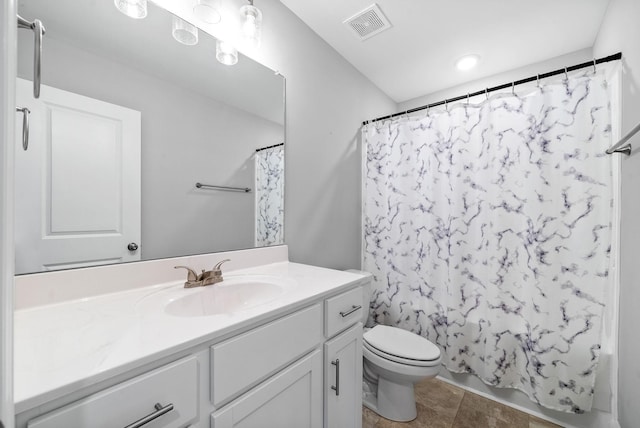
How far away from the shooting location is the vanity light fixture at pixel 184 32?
Result: 109 centimetres

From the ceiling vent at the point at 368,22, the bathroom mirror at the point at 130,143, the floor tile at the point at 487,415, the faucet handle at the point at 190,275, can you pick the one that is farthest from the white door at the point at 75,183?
the floor tile at the point at 487,415

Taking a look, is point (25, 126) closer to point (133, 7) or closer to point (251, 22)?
point (133, 7)

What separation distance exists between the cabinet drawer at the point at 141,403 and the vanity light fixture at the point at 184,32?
1235 mm

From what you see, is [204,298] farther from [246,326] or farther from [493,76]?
[493,76]

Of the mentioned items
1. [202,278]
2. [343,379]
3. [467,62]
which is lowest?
[343,379]

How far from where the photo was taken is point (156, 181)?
1045mm

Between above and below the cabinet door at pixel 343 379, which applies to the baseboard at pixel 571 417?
below

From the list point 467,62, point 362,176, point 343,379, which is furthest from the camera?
point 362,176

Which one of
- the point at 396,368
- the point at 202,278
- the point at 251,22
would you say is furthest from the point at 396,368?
the point at 251,22

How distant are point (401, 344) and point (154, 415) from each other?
4.51 ft

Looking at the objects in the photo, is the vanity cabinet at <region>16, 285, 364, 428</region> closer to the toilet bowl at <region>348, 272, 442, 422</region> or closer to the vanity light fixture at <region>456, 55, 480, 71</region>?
the toilet bowl at <region>348, 272, 442, 422</region>

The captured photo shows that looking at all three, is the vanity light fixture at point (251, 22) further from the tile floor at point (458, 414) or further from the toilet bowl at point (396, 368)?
the tile floor at point (458, 414)

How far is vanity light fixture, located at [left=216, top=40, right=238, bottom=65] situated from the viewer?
1.24 m

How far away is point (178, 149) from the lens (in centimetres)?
112
